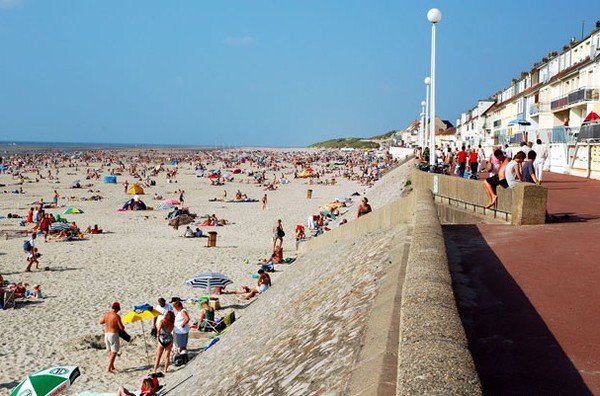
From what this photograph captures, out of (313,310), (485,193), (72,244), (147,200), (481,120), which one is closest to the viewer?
(313,310)

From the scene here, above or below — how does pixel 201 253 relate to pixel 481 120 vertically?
below

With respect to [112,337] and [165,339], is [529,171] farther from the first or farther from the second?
[112,337]

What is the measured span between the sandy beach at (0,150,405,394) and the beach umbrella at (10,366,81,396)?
Result: 1.42 meters

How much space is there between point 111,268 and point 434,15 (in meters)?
12.6

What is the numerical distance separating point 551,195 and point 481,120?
5157 centimetres

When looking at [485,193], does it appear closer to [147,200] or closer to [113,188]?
[147,200]

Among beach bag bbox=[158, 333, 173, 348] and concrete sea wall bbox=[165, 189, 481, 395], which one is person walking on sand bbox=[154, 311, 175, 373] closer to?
beach bag bbox=[158, 333, 173, 348]

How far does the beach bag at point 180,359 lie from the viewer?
1079cm

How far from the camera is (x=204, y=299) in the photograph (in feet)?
45.5

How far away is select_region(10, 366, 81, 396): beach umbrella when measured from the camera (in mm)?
8219

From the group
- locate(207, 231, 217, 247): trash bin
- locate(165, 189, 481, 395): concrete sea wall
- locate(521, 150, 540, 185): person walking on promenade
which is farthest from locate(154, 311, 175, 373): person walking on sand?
locate(207, 231, 217, 247): trash bin

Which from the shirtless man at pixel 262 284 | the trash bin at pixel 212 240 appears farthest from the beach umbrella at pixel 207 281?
the trash bin at pixel 212 240

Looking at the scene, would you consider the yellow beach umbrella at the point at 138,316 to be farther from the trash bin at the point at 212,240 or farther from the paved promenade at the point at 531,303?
the trash bin at the point at 212,240

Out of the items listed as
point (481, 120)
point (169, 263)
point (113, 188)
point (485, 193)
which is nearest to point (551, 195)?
point (485, 193)
